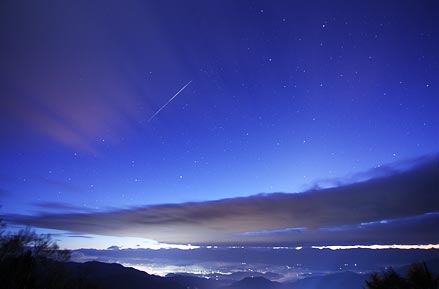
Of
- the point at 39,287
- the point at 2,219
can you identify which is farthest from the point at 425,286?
the point at 39,287

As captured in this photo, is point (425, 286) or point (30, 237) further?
point (30, 237)

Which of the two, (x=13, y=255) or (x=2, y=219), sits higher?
(x=2, y=219)

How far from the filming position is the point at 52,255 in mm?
54938

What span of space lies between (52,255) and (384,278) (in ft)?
183

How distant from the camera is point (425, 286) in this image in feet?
112

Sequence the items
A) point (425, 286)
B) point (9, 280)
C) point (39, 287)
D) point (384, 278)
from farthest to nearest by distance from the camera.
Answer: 1. point (39, 287)
2. point (9, 280)
3. point (384, 278)
4. point (425, 286)

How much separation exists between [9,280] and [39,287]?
15203 mm

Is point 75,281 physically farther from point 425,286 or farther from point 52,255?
point 425,286

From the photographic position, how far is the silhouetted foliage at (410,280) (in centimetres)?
3372

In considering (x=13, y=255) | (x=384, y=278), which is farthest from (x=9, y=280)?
(x=384, y=278)

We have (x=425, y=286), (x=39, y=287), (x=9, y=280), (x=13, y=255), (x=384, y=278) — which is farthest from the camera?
(x=39, y=287)

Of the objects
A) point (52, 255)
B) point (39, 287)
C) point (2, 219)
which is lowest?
point (39, 287)

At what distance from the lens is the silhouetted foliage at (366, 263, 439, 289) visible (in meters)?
33.7

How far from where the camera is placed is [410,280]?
36250mm
